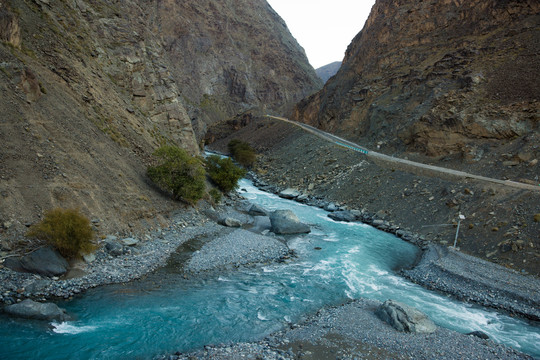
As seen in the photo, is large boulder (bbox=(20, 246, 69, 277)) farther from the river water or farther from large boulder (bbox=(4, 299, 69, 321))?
large boulder (bbox=(4, 299, 69, 321))

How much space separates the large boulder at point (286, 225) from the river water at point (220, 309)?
4.07 metres

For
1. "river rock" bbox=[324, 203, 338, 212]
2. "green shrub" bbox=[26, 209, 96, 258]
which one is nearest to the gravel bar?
"green shrub" bbox=[26, 209, 96, 258]

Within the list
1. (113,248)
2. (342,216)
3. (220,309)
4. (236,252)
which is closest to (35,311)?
(113,248)

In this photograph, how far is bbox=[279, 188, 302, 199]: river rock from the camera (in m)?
39.8

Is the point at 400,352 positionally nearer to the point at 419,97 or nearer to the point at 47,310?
the point at 47,310

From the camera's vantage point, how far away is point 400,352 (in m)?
11.3

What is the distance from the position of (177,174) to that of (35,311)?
1406cm

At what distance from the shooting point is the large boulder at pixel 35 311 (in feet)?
36.5

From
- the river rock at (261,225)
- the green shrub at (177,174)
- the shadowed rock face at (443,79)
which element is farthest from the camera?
the shadowed rock face at (443,79)

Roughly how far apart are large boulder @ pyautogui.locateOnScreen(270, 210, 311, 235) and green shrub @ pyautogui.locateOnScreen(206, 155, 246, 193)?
8.16 meters

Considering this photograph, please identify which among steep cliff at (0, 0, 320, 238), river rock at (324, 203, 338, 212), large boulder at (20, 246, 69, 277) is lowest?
river rock at (324, 203, 338, 212)

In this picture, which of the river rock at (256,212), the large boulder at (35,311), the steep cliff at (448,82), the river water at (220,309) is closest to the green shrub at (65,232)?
the river water at (220,309)

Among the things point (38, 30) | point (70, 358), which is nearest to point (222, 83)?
point (38, 30)

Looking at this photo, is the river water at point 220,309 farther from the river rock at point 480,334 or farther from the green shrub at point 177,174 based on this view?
the green shrub at point 177,174
